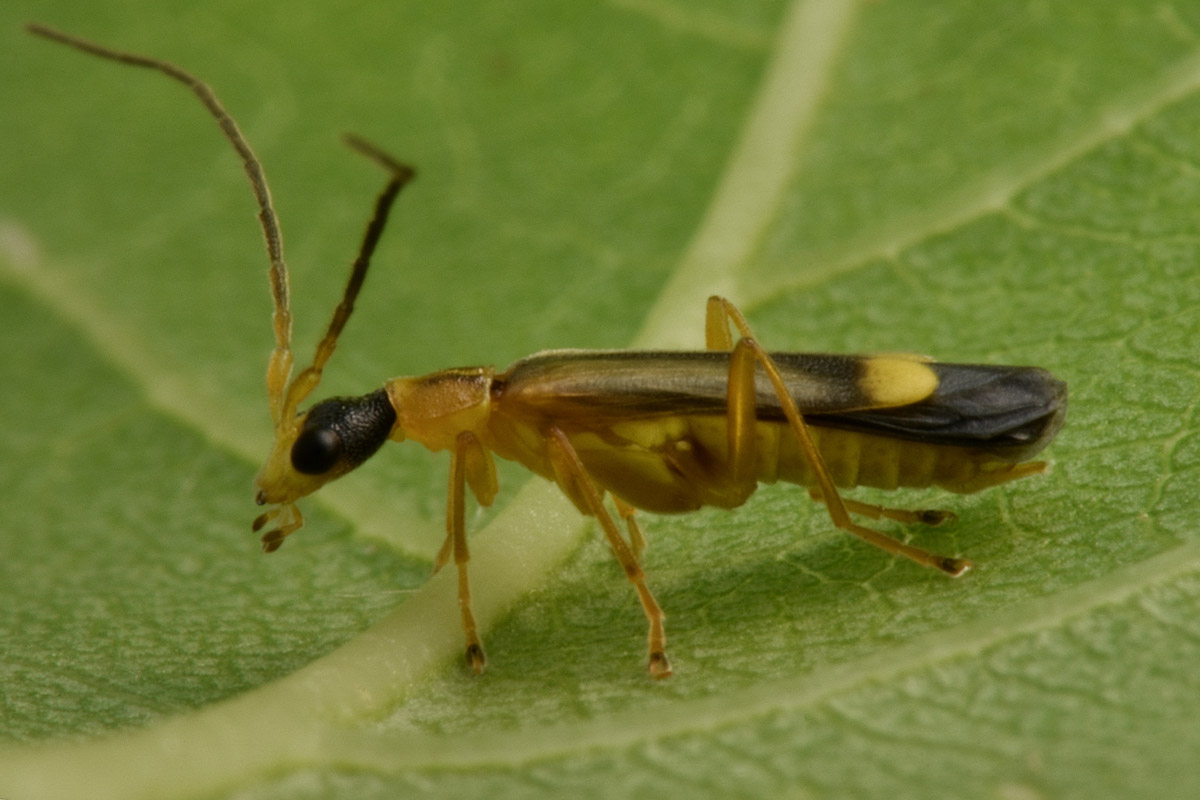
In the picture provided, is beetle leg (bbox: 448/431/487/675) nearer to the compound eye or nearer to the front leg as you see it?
the front leg

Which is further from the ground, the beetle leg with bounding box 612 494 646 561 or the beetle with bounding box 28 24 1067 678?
the beetle with bounding box 28 24 1067 678

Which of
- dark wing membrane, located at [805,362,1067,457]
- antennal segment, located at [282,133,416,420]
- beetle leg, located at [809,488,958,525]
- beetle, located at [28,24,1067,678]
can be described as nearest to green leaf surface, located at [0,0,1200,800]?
beetle leg, located at [809,488,958,525]

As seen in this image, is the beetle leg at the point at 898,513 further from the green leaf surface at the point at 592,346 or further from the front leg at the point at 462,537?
the front leg at the point at 462,537

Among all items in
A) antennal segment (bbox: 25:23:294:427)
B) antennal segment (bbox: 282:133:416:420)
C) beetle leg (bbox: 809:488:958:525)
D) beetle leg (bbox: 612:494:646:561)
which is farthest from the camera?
beetle leg (bbox: 612:494:646:561)

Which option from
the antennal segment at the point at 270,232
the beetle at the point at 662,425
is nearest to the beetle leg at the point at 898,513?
the beetle at the point at 662,425

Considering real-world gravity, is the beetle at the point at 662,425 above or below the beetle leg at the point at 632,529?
above

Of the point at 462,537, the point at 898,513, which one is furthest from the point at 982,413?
the point at 462,537

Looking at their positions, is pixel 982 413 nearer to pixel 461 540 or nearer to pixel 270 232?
pixel 461 540
